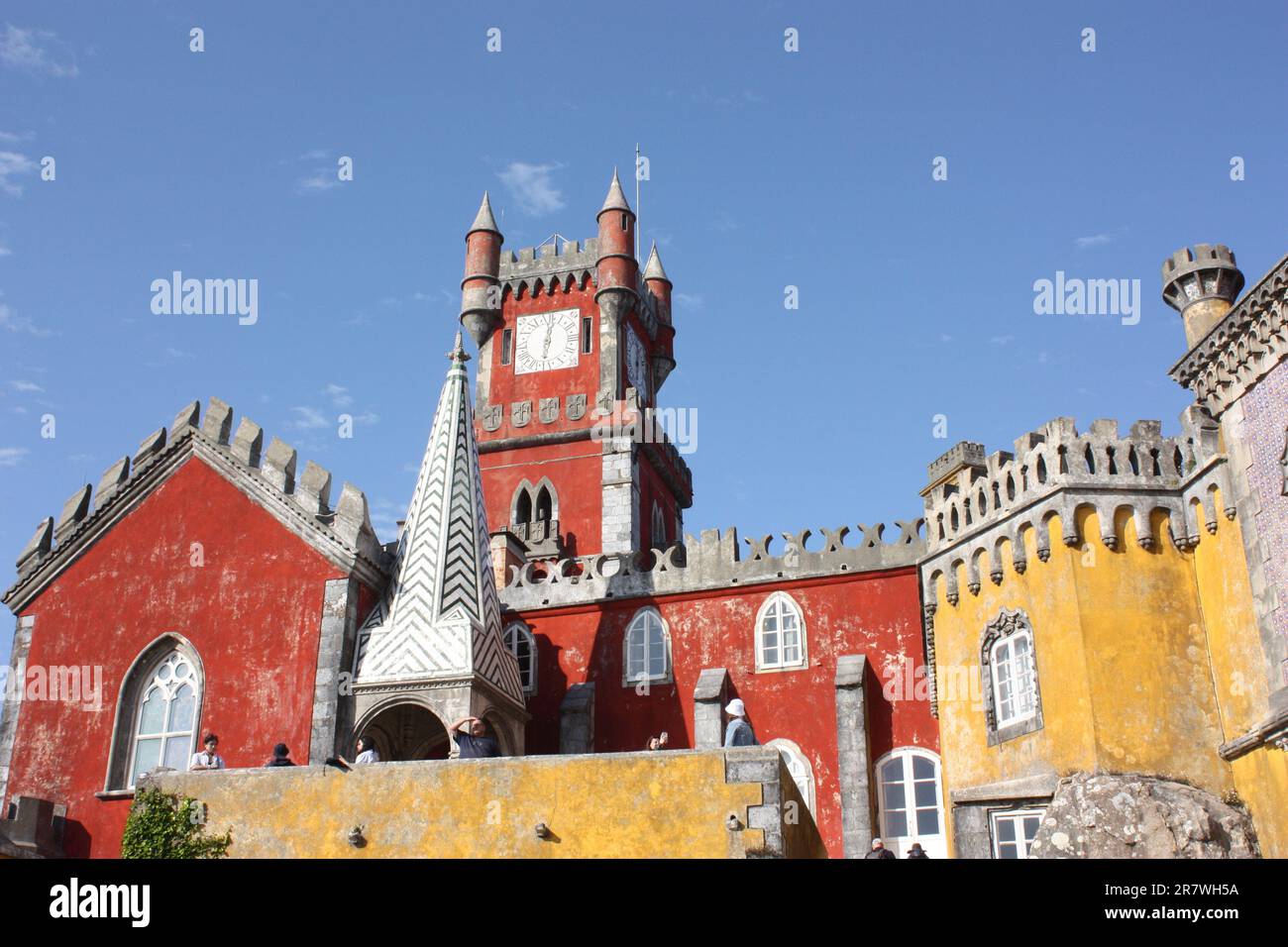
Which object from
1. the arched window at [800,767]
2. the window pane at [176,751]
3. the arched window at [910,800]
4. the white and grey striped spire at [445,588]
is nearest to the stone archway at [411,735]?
the white and grey striped spire at [445,588]

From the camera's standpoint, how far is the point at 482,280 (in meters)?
41.3

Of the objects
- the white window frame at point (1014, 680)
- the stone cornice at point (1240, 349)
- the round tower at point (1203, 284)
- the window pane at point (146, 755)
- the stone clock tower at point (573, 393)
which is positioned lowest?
the window pane at point (146, 755)

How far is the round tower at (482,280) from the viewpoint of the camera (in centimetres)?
4056

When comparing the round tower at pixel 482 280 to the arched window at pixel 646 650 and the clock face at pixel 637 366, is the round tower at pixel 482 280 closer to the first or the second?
the clock face at pixel 637 366

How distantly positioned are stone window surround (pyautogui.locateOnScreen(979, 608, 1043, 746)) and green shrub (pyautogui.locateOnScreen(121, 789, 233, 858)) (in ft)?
39.8

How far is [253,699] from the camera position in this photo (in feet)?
78.1

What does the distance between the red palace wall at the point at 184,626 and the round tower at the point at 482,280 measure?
1525 centimetres

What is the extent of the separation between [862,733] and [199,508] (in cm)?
1329

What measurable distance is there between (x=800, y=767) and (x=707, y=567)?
14.7 ft

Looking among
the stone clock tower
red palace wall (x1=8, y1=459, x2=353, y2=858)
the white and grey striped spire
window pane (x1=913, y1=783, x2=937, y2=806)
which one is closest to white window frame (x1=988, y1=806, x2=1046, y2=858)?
window pane (x1=913, y1=783, x2=937, y2=806)

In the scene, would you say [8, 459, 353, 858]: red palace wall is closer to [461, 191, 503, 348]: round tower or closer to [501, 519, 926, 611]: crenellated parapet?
[501, 519, 926, 611]: crenellated parapet

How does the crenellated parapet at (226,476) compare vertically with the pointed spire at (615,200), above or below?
below

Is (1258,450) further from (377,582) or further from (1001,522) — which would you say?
(377,582)
